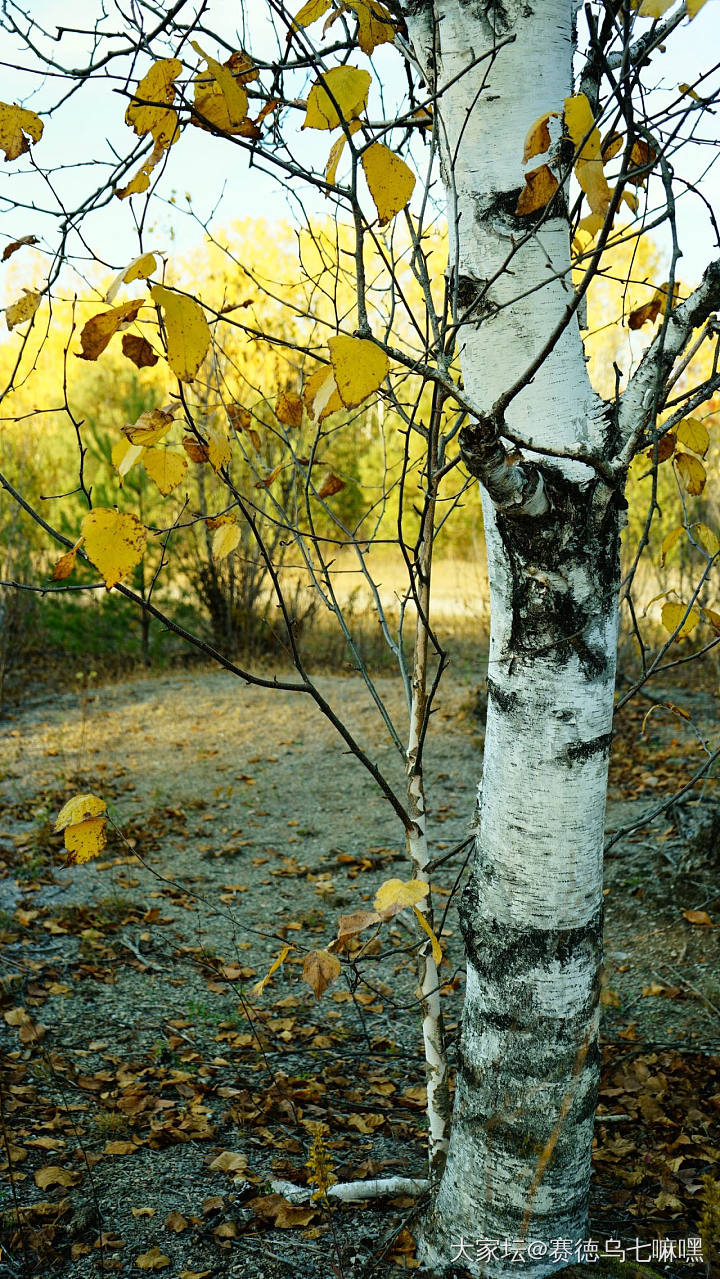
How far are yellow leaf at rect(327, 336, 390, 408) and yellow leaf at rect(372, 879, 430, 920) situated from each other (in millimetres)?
708

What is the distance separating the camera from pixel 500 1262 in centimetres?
148

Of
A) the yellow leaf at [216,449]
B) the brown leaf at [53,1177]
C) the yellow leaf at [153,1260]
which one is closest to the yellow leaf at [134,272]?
the yellow leaf at [216,449]

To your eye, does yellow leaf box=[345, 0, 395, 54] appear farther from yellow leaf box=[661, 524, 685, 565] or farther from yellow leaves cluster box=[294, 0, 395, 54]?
yellow leaf box=[661, 524, 685, 565]

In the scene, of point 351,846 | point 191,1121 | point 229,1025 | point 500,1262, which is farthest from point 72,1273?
point 351,846

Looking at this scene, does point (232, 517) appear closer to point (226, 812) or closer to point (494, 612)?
point (494, 612)

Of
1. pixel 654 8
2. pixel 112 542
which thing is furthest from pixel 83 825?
pixel 654 8

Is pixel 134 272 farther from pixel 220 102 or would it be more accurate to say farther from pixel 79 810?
pixel 79 810

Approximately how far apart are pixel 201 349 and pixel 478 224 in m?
0.63

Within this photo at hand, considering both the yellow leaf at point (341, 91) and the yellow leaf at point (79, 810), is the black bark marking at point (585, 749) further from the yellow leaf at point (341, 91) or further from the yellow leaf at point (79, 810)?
the yellow leaf at point (341, 91)

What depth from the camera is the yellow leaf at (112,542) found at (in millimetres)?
1142

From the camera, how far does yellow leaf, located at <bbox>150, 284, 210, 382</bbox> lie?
97 cm

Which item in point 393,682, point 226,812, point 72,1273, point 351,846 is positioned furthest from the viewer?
point 393,682

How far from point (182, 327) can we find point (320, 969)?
949 millimetres

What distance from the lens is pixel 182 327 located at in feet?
3.24
